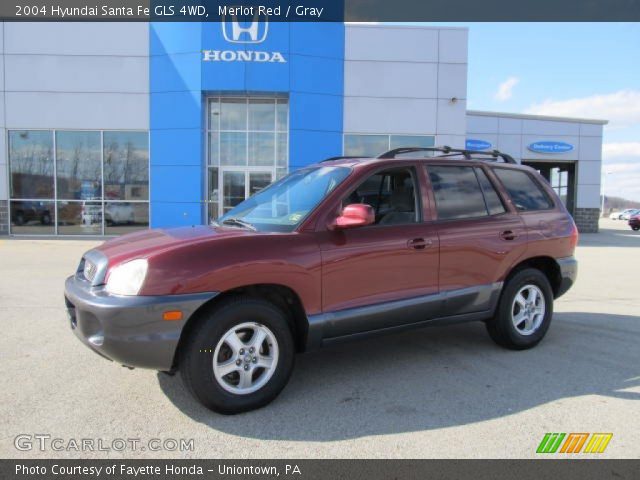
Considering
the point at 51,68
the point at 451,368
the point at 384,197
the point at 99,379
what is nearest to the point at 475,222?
the point at 384,197

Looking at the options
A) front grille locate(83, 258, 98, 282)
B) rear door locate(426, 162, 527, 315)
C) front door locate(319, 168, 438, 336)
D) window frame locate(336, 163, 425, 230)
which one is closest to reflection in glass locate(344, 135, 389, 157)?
rear door locate(426, 162, 527, 315)

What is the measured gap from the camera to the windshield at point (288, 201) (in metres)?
3.89

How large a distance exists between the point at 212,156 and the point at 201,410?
49.2 ft

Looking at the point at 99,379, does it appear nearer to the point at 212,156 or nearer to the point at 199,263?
the point at 199,263

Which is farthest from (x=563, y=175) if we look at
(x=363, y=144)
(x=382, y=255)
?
(x=382, y=255)

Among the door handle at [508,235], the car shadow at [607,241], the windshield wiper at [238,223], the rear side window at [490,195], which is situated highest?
the rear side window at [490,195]

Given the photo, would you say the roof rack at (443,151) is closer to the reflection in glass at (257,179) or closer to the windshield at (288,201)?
the windshield at (288,201)

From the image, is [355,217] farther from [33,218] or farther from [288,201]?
[33,218]

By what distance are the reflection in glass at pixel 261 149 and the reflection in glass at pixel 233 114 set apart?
2.01ft

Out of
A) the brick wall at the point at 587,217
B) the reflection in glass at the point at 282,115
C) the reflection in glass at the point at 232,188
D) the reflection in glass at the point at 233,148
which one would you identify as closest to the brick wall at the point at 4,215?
the reflection in glass at the point at 232,188

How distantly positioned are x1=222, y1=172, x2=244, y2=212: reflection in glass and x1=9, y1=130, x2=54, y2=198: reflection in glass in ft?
20.7

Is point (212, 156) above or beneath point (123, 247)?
above

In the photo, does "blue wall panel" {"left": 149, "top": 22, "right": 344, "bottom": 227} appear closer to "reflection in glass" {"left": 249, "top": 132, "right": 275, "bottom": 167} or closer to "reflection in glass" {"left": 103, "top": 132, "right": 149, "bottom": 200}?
"reflection in glass" {"left": 103, "top": 132, "right": 149, "bottom": 200}
